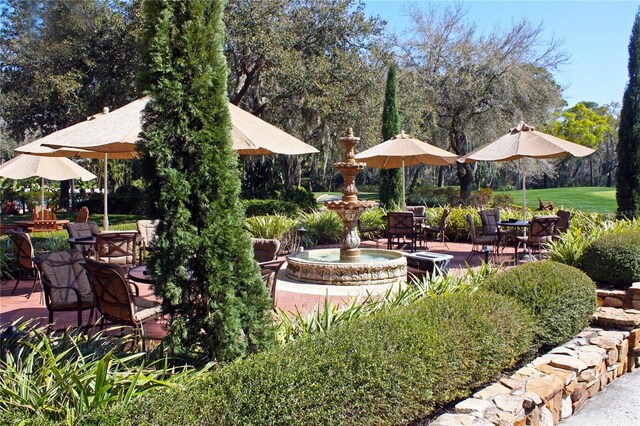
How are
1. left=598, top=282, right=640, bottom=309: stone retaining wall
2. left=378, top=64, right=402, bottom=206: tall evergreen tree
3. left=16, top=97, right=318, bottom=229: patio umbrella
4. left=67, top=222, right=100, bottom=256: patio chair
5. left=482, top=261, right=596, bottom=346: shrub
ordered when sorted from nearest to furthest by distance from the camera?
left=482, top=261, right=596, bottom=346: shrub
left=16, top=97, right=318, bottom=229: patio umbrella
left=598, top=282, right=640, bottom=309: stone retaining wall
left=67, top=222, right=100, bottom=256: patio chair
left=378, top=64, right=402, bottom=206: tall evergreen tree

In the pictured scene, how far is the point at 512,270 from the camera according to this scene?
17.7 ft

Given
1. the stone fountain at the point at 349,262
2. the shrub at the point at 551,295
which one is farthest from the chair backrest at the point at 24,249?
the shrub at the point at 551,295

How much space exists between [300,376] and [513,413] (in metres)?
1.52

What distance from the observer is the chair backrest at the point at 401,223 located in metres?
11.3

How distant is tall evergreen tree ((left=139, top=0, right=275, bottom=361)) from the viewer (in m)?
3.27

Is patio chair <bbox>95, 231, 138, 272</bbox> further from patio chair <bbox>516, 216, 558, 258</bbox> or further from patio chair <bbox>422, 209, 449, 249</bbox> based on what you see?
patio chair <bbox>422, 209, 449, 249</bbox>

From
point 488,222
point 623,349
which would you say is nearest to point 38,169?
point 488,222

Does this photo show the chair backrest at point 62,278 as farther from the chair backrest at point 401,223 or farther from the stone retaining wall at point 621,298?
the chair backrest at point 401,223

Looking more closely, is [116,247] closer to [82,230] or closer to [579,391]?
[82,230]

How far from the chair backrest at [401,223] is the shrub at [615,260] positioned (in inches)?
173

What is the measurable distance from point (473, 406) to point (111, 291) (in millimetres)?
3200

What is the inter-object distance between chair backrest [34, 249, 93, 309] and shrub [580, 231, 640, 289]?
6475 millimetres

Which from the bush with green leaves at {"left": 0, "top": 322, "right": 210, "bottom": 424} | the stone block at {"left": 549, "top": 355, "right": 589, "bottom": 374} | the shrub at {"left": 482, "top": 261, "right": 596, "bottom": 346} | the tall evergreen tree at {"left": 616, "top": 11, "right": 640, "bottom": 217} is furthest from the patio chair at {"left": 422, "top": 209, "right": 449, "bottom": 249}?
the bush with green leaves at {"left": 0, "top": 322, "right": 210, "bottom": 424}

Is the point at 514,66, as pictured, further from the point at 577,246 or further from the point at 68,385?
the point at 68,385
